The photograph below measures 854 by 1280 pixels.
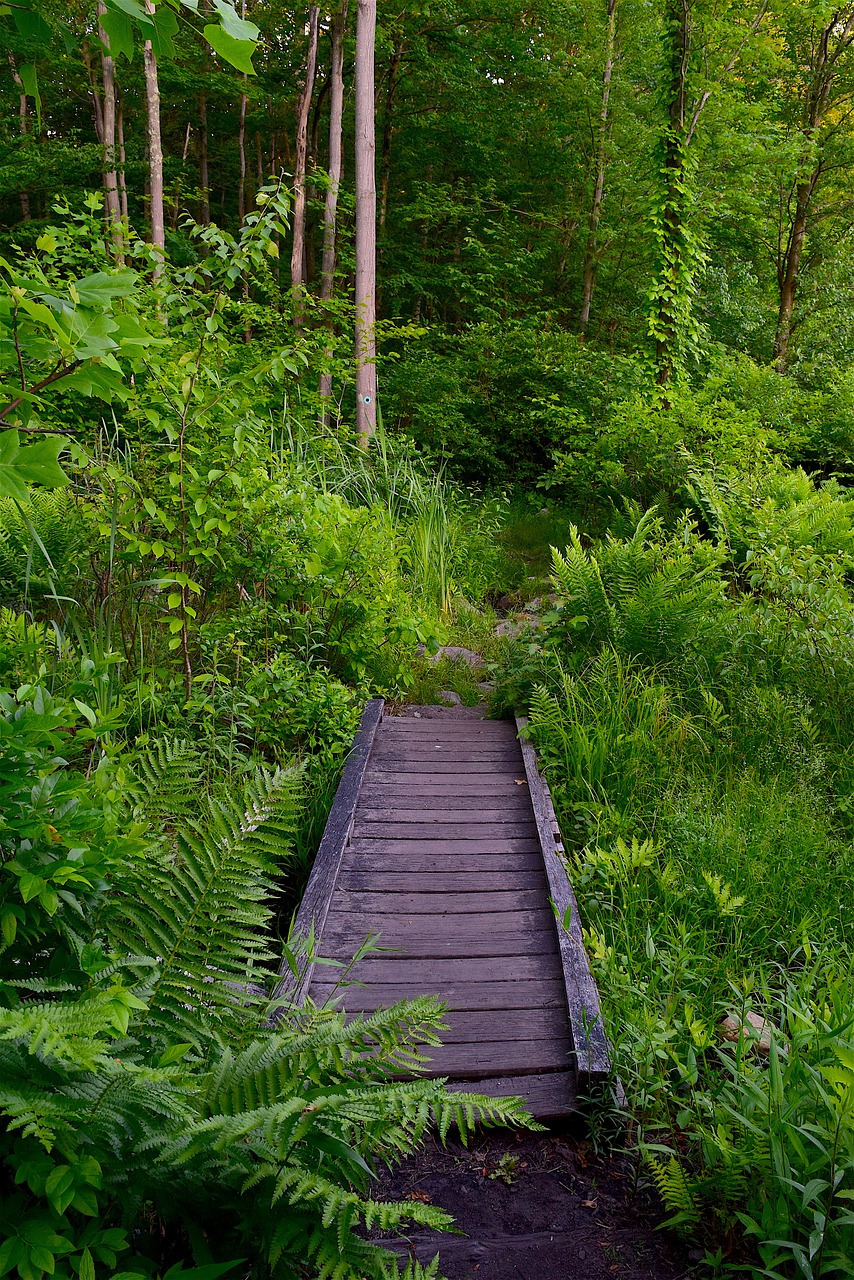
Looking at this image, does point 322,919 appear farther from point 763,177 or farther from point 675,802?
point 763,177

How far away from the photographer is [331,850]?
145 inches

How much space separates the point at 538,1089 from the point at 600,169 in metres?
13.8

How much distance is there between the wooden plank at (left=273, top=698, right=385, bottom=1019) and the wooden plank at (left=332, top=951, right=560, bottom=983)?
0.26m

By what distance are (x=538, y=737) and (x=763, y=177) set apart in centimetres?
1133

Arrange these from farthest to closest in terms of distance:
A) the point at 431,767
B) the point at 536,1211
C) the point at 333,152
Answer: the point at 333,152 → the point at 431,767 → the point at 536,1211

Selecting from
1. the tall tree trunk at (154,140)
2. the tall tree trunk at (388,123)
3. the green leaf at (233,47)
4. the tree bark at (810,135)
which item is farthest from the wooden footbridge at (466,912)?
the tall tree trunk at (388,123)

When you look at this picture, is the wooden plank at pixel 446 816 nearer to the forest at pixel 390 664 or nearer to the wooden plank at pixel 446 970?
the forest at pixel 390 664

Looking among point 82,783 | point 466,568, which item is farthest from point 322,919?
point 466,568

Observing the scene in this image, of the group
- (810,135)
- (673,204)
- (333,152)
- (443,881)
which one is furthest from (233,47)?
(810,135)

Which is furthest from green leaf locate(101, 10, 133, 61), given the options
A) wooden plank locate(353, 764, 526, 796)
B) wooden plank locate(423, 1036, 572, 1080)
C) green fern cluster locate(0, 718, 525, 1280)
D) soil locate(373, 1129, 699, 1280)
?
wooden plank locate(353, 764, 526, 796)

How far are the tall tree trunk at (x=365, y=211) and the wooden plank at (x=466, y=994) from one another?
7.17 m

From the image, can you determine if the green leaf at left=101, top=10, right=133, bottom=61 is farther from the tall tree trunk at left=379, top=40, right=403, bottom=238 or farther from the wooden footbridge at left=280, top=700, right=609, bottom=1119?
the tall tree trunk at left=379, top=40, right=403, bottom=238

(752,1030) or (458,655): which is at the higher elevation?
(752,1030)

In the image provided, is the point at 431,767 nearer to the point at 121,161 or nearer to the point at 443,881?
the point at 443,881
